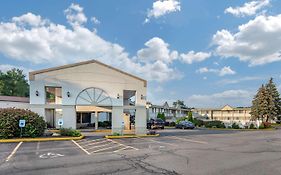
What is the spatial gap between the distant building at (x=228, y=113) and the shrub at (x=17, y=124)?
65.7 m

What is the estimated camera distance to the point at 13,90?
65.1 meters

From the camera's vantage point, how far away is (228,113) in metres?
81.9

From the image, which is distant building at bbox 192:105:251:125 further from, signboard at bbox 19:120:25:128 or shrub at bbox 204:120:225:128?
signboard at bbox 19:120:25:128

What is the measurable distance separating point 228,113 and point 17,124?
240ft

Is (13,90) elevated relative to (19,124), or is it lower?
elevated

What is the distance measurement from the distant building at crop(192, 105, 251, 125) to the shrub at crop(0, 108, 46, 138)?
216 feet

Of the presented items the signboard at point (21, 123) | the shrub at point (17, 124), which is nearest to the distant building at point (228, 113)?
the shrub at point (17, 124)

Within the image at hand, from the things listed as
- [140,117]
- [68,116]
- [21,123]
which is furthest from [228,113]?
[21,123]

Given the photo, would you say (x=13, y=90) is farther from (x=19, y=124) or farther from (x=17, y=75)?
(x=19, y=124)

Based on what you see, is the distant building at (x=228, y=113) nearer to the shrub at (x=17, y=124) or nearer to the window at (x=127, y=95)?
the window at (x=127, y=95)

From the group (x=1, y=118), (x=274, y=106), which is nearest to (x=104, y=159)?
(x=1, y=118)

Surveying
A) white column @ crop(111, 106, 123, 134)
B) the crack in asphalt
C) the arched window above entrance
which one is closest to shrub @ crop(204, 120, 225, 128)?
white column @ crop(111, 106, 123, 134)

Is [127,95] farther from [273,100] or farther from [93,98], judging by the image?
[273,100]

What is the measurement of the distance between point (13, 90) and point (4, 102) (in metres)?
35.5
